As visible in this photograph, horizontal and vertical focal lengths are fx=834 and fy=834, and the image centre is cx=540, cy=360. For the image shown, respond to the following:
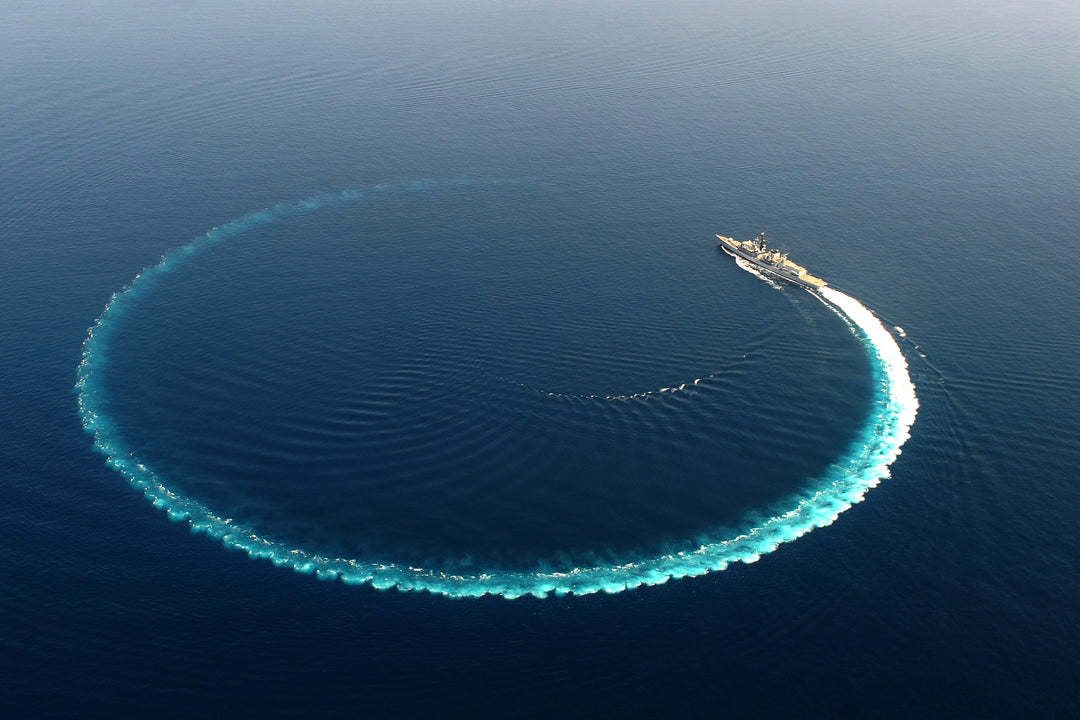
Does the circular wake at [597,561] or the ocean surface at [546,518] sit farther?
the circular wake at [597,561]

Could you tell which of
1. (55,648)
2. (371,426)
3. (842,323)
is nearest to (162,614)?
(55,648)

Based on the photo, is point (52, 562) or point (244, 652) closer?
point (244, 652)

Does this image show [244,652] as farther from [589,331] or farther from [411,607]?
[589,331]

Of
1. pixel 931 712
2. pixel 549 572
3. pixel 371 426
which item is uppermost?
pixel 371 426

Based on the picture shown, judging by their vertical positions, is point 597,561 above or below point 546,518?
below

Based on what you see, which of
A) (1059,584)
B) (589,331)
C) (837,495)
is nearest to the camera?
(1059,584)

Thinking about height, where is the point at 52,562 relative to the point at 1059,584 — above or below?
above

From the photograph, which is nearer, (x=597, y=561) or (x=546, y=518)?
(x=597, y=561)

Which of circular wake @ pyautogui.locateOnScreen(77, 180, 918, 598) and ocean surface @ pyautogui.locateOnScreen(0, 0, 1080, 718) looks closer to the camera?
ocean surface @ pyautogui.locateOnScreen(0, 0, 1080, 718)

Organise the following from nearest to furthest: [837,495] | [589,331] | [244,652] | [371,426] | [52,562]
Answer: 1. [244,652]
2. [52,562]
3. [837,495]
4. [371,426]
5. [589,331]
